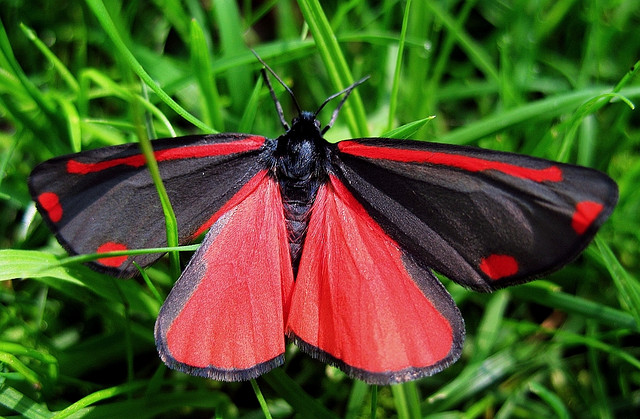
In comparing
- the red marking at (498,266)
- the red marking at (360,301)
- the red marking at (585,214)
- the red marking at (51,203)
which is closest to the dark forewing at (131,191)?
the red marking at (51,203)

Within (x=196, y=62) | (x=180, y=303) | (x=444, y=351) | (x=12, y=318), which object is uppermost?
(x=196, y=62)

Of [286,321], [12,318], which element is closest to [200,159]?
[286,321]

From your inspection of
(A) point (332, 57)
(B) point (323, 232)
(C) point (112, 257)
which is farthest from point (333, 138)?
(C) point (112, 257)

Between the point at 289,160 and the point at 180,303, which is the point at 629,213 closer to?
the point at 289,160

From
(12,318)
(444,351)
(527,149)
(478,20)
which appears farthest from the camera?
(478,20)

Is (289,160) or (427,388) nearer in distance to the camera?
(289,160)

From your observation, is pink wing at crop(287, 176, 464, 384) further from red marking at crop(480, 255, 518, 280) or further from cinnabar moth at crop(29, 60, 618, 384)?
red marking at crop(480, 255, 518, 280)

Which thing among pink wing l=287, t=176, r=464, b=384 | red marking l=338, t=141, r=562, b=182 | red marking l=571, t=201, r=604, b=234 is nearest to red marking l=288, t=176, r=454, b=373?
pink wing l=287, t=176, r=464, b=384

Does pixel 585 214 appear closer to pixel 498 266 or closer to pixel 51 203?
pixel 498 266
